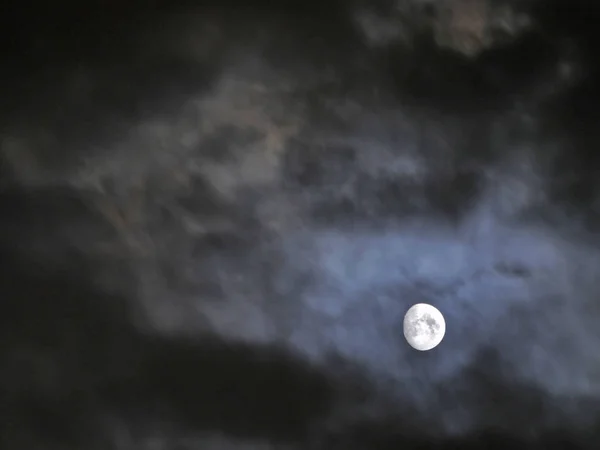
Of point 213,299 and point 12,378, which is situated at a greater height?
point 213,299

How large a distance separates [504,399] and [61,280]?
1.82 m

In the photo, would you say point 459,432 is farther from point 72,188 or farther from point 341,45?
point 72,188

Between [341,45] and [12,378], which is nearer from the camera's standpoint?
[12,378]

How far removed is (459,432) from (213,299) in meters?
1.12

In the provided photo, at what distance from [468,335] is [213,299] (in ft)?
3.40

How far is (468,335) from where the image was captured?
282 centimetres

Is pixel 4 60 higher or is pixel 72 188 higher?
pixel 4 60

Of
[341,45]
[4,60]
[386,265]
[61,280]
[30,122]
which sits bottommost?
[61,280]

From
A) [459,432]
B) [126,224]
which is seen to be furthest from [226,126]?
[459,432]

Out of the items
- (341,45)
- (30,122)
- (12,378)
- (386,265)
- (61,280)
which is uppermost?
(341,45)

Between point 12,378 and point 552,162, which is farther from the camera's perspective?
point 552,162

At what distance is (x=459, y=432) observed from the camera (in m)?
2.80

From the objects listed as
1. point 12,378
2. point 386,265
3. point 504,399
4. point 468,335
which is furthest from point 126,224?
point 504,399

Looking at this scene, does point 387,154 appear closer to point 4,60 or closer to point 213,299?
point 213,299
